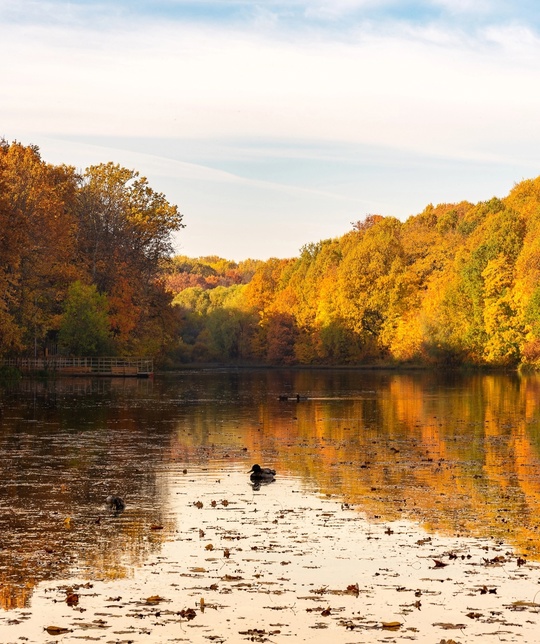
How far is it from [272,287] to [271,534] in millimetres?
141083

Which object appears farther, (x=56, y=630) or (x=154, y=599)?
(x=154, y=599)

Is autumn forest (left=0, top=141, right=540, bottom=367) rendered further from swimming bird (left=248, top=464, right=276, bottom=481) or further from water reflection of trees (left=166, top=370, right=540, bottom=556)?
swimming bird (left=248, top=464, right=276, bottom=481)

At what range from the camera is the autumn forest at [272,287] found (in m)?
83.8

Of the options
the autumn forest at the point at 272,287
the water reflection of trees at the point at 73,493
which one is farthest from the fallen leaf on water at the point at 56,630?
the autumn forest at the point at 272,287

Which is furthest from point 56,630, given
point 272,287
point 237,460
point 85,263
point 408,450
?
point 272,287

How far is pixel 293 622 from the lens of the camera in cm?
1262

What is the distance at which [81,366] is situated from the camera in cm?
8912

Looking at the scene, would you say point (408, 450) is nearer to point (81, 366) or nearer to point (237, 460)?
point (237, 460)

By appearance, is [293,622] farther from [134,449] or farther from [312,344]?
[312,344]

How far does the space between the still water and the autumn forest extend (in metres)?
41.3

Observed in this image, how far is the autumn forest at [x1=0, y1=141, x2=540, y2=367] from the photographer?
8375cm

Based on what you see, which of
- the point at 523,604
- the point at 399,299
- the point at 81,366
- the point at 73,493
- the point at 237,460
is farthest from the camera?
the point at 399,299

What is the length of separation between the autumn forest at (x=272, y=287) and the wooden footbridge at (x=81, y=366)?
1.35m

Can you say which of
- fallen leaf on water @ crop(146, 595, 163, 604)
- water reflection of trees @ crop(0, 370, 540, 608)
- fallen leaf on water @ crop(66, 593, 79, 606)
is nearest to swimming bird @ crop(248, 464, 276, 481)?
water reflection of trees @ crop(0, 370, 540, 608)
